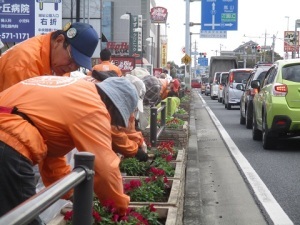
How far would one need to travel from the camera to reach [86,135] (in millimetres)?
3242

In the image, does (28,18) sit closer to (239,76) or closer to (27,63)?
(27,63)

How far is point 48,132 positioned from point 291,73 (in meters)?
10.2

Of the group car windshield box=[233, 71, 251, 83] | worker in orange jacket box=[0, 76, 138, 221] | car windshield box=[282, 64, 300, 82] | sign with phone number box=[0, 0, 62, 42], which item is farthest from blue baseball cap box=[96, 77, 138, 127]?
car windshield box=[233, 71, 251, 83]

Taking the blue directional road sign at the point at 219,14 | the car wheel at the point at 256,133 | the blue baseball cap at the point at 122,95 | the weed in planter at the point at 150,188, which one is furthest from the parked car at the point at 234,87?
the blue baseball cap at the point at 122,95

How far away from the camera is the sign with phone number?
46.3 feet

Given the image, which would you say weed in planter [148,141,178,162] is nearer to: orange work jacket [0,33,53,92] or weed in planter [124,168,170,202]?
weed in planter [124,168,170,202]

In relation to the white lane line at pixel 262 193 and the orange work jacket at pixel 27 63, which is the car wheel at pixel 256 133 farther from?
the orange work jacket at pixel 27 63

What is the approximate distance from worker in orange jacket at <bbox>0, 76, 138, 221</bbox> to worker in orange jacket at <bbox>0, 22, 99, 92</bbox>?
1191 mm

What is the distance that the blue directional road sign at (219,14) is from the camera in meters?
37.6

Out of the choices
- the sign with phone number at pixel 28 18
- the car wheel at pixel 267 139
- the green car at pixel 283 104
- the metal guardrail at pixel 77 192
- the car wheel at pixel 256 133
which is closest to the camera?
the metal guardrail at pixel 77 192

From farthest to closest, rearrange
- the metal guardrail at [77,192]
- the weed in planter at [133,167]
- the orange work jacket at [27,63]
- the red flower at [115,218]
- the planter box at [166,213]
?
the weed in planter at [133,167]
the planter box at [166,213]
the orange work jacket at [27,63]
the red flower at [115,218]
the metal guardrail at [77,192]

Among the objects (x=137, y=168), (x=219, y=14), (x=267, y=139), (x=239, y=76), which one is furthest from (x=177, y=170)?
(x=219, y=14)

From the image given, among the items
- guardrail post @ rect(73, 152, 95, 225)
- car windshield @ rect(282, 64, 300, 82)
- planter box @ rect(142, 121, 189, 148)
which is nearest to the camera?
guardrail post @ rect(73, 152, 95, 225)

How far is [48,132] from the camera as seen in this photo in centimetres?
331
